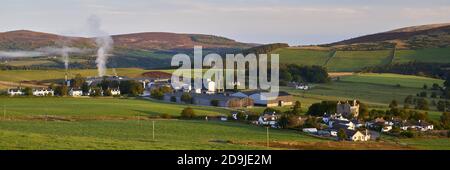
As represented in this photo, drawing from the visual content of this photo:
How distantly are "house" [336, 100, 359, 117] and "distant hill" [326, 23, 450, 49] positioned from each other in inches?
3145

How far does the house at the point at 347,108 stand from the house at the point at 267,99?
10.3 metres

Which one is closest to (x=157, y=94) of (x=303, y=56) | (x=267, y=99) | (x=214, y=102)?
(x=214, y=102)

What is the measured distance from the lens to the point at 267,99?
64.6m

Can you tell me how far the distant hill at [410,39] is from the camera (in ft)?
446

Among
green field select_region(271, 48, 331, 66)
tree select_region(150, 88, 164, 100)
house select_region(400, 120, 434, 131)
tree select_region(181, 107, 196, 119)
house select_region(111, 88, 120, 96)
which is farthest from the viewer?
green field select_region(271, 48, 331, 66)

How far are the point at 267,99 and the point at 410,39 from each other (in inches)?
3757

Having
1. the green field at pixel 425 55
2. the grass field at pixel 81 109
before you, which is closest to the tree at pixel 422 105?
the grass field at pixel 81 109

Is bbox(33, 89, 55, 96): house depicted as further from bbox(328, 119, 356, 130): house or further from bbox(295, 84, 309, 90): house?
bbox(328, 119, 356, 130): house

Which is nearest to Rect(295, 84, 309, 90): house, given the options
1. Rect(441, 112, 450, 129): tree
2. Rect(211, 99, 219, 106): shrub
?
Rect(211, 99, 219, 106): shrub

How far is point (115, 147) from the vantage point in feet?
68.0

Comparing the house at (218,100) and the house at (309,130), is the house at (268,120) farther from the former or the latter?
the house at (218,100)

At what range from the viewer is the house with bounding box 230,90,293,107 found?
63.5 m

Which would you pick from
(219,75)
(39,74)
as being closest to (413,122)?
(219,75)
